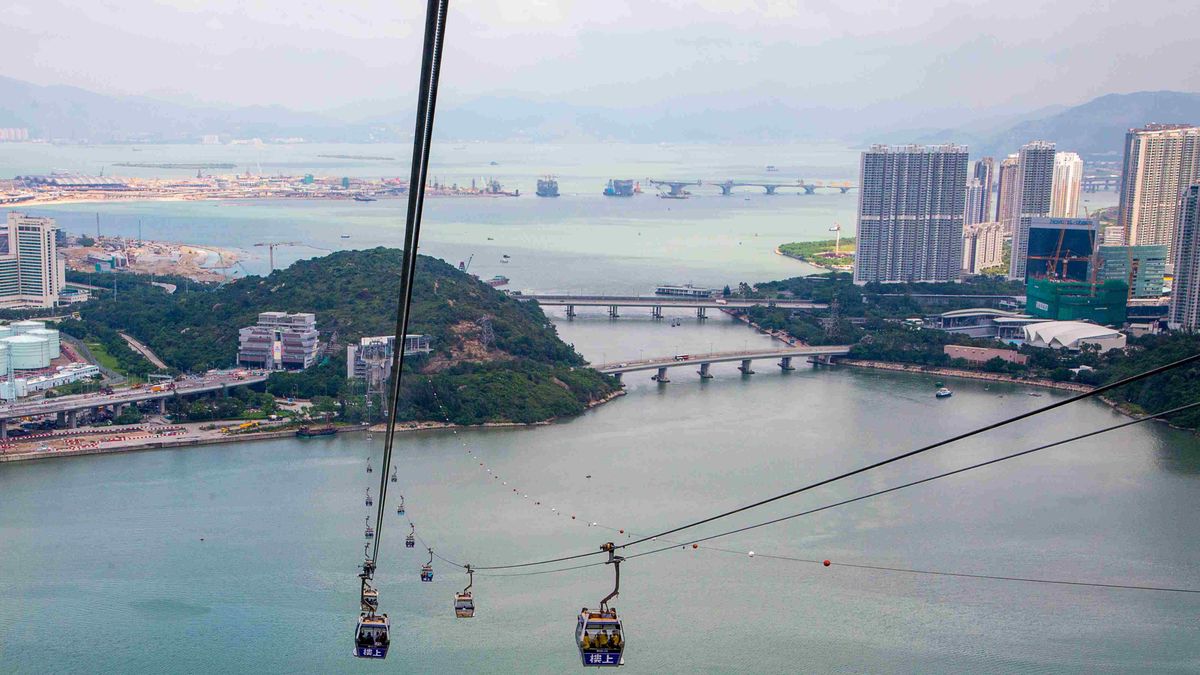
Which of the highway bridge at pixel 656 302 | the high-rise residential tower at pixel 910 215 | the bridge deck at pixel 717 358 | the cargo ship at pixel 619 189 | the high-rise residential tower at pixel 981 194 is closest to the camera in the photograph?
the bridge deck at pixel 717 358

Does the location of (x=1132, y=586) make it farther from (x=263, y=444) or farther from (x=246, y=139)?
(x=246, y=139)

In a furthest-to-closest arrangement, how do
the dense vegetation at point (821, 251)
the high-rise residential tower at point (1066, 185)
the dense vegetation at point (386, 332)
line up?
the high-rise residential tower at point (1066, 185) → the dense vegetation at point (821, 251) → the dense vegetation at point (386, 332)

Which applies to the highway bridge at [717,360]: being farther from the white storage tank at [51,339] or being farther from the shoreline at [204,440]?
the white storage tank at [51,339]

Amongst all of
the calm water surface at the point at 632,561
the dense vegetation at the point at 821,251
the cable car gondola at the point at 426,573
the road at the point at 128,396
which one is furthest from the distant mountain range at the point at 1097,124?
the cable car gondola at the point at 426,573

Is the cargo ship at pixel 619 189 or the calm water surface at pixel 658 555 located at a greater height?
the cargo ship at pixel 619 189

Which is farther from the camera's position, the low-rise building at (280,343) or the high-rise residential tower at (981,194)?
the high-rise residential tower at (981,194)

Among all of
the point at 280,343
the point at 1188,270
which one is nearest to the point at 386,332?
the point at 280,343

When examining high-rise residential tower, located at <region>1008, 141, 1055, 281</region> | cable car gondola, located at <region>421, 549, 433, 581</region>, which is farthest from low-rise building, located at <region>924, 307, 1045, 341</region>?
cable car gondola, located at <region>421, 549, 433, 581</region>

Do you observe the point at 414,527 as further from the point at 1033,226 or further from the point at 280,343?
the point at 1033,226
